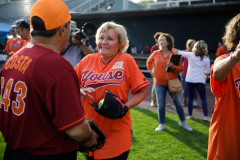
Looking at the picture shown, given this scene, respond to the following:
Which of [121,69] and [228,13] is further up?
[228,13]

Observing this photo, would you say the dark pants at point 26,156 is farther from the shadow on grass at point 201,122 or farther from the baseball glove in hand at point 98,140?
the shadow on grass at point 201,122

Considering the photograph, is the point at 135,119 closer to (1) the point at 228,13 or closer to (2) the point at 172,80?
(2) the point at 172,80

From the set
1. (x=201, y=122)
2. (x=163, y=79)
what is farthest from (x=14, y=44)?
(x=201, y=122)

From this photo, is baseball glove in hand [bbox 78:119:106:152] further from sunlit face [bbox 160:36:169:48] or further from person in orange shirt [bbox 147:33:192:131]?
sunlit face [bbox 160:36:169:48]

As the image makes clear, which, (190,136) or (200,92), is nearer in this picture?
(190,136)

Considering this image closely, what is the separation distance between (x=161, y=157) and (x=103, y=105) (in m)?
2.42

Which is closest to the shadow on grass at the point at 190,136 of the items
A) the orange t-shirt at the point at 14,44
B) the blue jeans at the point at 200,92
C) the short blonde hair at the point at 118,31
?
the blue jeans at the point at 200,92

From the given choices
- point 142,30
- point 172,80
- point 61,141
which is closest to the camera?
point 61,141

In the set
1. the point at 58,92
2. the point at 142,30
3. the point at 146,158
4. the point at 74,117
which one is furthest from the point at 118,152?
the point at 142,30

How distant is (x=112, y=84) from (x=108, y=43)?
0.49 metres

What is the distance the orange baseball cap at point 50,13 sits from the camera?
4.55 ft

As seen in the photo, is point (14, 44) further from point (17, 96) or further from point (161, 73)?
point (17, 96)

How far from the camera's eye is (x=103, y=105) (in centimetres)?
193

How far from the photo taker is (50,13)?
4.57 feet
